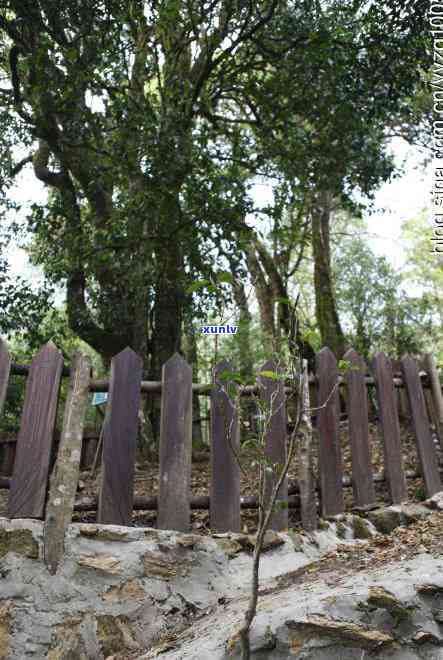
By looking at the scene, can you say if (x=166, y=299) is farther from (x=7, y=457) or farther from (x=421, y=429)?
(x=421, y=429)

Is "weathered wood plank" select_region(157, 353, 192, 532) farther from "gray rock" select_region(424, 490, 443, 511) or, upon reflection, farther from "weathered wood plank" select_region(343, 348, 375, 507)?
"gray rock" select_region(424, 490, 443, 511)

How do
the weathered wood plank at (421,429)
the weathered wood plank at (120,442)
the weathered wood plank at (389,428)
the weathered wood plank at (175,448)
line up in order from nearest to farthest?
the weathered wood plank at (120,442), the weathered wood plank at (175,448), the weathered wood plank at (389,428), the weathered wood plank at (421,429)

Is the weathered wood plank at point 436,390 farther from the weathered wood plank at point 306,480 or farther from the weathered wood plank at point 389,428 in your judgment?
the weathered wood plank at point 306,480

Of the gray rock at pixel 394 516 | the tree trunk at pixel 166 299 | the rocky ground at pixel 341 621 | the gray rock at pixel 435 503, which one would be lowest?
the rocky ground at pixel 341 621

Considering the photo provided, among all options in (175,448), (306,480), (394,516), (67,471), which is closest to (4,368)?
(67,471)

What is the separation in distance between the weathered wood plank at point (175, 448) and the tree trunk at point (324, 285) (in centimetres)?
640

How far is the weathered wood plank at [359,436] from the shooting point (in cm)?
410

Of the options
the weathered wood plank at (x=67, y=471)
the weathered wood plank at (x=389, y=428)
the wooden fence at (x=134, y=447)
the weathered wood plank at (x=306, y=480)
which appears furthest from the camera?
the weathered wood plank at (x=389, y=428)

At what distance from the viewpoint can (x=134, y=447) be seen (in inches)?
129

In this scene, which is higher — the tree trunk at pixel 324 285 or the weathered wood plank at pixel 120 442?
the tree trunk at pixel 324 285

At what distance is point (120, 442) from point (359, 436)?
2.05 m

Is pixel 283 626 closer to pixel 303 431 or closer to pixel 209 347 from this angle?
pixel 303 431

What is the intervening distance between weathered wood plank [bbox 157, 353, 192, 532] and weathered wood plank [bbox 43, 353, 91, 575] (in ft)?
1.81

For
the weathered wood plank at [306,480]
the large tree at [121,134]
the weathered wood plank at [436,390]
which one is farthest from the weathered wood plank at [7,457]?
the weathered wood plank at [436,390]
